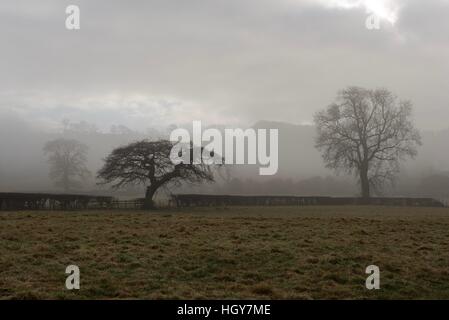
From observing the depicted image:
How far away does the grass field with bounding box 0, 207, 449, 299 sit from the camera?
430 inches

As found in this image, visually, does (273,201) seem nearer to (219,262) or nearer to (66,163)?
(219,262)

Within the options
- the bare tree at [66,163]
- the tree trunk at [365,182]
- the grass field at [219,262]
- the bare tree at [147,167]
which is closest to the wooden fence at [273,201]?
the tree trunk at [365,182]

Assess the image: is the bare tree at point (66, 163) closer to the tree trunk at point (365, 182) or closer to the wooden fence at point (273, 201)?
the wooden fence at point (273, 201)

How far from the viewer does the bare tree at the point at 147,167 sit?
141 ft

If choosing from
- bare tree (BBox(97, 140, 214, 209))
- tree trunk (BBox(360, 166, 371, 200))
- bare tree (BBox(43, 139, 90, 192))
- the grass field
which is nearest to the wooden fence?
tree trunk (BBox(360, 166, 371, 200))

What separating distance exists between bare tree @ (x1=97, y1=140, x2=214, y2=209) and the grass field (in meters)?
20.9

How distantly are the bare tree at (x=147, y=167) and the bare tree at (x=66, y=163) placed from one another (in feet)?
143

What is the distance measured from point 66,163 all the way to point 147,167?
160ft

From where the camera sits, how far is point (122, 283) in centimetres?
1140

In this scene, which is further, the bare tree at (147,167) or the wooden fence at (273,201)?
the wooden fence at (273,201)

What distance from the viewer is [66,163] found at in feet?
285

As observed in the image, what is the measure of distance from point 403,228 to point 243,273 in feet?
45.2
